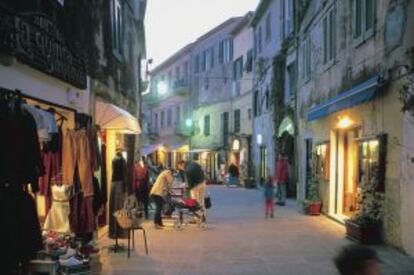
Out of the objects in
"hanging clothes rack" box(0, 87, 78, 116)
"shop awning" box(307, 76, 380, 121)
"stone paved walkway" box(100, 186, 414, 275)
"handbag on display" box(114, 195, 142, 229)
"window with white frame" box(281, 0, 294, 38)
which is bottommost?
"stone paved walkway" box(100, 186, 414, 275)

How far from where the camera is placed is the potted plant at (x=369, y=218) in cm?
1259

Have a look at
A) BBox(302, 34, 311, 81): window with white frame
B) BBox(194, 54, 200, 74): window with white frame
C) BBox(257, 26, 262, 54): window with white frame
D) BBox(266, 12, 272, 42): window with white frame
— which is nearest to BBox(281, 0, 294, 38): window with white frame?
BBox(266, 12, 272, 42): window with white frame

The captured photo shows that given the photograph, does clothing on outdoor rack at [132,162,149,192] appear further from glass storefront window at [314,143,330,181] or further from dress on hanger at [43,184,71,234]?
dress on hanger at [43,184,71,234]

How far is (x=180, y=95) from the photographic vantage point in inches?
2157

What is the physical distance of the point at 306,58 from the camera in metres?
21.2

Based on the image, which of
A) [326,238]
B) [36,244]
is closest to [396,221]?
[326,238]

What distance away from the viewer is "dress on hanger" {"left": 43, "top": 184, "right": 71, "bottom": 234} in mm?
9648

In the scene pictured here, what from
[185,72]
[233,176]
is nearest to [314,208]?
[233,176]

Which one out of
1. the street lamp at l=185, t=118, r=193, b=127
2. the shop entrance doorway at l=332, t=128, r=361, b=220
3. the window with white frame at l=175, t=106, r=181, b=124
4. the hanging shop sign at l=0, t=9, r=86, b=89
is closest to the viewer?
the hanging shop sign at l=0, t=9, r=86, b=89

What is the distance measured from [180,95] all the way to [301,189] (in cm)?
3372

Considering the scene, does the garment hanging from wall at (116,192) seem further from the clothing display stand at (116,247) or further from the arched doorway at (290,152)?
the arched doorway at (290,152)

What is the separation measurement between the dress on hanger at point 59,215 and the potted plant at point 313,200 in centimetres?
1027

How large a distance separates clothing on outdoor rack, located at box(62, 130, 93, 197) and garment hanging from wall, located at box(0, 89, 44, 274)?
2.15 metres

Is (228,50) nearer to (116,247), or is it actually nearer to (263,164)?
(263,164)
